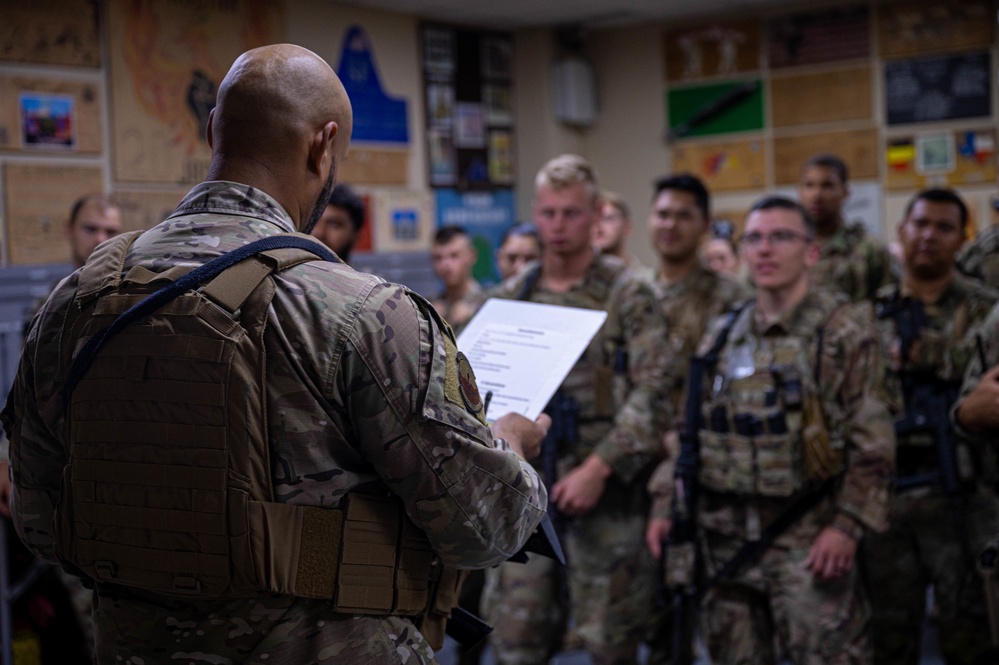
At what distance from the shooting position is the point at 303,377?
1256mm

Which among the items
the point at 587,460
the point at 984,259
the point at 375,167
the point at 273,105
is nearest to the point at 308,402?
the point at 273,105

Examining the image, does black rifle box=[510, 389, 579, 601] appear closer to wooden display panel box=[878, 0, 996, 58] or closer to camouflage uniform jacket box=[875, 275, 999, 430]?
camouflage uniform jacket box=[875, 275, 999, 430]

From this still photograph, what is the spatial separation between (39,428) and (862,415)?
6.97 feet

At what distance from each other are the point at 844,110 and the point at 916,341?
357 cm

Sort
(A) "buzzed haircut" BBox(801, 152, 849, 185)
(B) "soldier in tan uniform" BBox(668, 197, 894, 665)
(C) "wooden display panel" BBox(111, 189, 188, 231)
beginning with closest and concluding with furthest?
(B) "soldier in tan uniform" BBox(668, 197, 894, 665) < (A) "buzzed haircut" BBox(801, 152, 849, 185) < (C) "wooden display panel" BBox(111, 189, 188, 231)

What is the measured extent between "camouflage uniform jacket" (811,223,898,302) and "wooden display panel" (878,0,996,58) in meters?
2.55

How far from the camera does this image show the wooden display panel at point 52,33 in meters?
4.52

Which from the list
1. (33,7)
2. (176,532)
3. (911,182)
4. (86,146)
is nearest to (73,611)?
(86,146)

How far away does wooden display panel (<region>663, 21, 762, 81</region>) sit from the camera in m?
6.89

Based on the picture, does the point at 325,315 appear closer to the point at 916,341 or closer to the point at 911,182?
the point at 916,341

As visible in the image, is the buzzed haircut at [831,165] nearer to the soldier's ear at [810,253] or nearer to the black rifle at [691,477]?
the soldier's ear at [810,253]

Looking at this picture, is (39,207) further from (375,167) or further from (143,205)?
(375,167)

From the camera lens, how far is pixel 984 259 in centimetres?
421

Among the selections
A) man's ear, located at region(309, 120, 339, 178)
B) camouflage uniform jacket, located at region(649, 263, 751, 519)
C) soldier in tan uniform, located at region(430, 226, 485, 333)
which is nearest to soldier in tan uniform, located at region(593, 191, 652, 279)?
soldier in tan uniform, located at region(430, 226, 485, 333)
